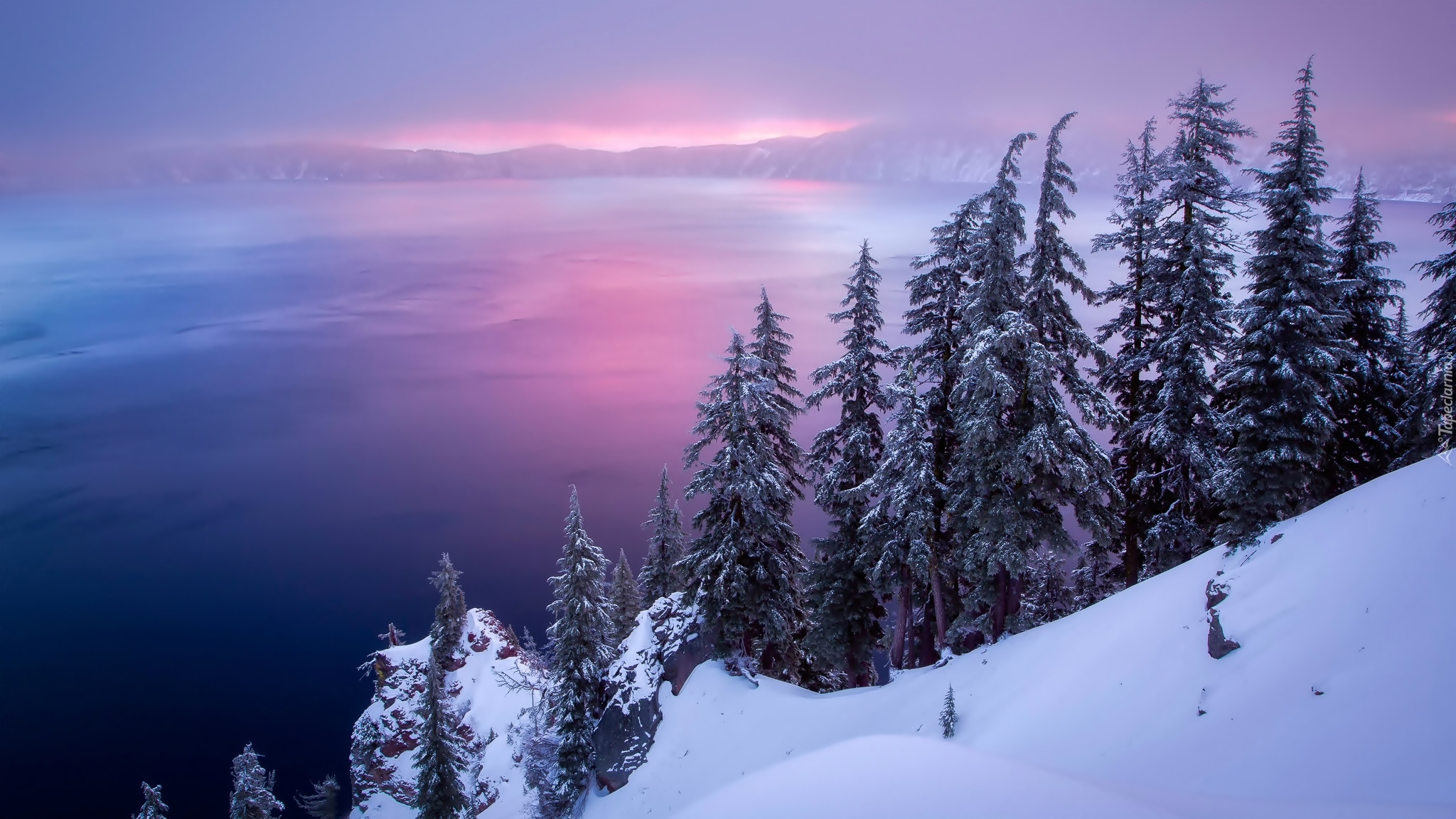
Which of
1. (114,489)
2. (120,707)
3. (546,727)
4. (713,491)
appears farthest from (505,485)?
(713,491)

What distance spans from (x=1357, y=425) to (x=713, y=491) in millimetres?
20463

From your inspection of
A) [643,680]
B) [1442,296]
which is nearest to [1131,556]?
[1442,296]

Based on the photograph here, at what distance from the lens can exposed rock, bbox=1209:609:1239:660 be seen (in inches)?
448

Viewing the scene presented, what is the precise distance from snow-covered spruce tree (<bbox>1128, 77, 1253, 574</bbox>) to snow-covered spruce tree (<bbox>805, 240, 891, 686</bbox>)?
799 cm

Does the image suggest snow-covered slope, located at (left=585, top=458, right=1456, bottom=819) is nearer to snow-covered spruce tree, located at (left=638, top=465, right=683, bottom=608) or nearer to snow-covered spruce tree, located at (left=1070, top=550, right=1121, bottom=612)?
snow-covered spruce tree, located at (left=1070, top=550, right=1121, bottom=612)

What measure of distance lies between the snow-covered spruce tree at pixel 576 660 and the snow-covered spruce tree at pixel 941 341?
1239 cm

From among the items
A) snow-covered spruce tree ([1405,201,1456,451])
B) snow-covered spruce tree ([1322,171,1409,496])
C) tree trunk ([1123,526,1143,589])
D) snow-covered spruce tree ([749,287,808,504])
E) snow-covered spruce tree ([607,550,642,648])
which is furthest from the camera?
snow-covered spruce tree ([607,550,642,648])

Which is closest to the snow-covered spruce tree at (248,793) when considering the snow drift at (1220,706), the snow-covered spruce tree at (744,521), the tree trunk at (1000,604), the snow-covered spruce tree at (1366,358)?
the snow-covered spruce tree at (744,521)

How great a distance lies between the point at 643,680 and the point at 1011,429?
15.6m

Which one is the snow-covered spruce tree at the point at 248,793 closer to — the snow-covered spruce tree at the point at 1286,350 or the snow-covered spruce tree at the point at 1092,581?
the snow-covered spruce tree at the point at 1092,581

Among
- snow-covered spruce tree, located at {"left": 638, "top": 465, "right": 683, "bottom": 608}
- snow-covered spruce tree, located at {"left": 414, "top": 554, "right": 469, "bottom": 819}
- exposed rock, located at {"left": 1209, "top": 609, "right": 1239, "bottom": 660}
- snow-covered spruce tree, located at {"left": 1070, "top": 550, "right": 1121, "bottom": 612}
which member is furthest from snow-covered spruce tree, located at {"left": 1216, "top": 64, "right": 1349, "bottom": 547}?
snow-covered spruce tree, located at {"left": 414, "top": 554, "right": 469, "bottom": 819}

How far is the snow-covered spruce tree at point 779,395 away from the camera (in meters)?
20.6

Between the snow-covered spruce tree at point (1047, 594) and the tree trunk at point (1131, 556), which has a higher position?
the tree trunk at point (1131, 556)

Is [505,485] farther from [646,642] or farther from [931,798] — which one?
[931,798]
